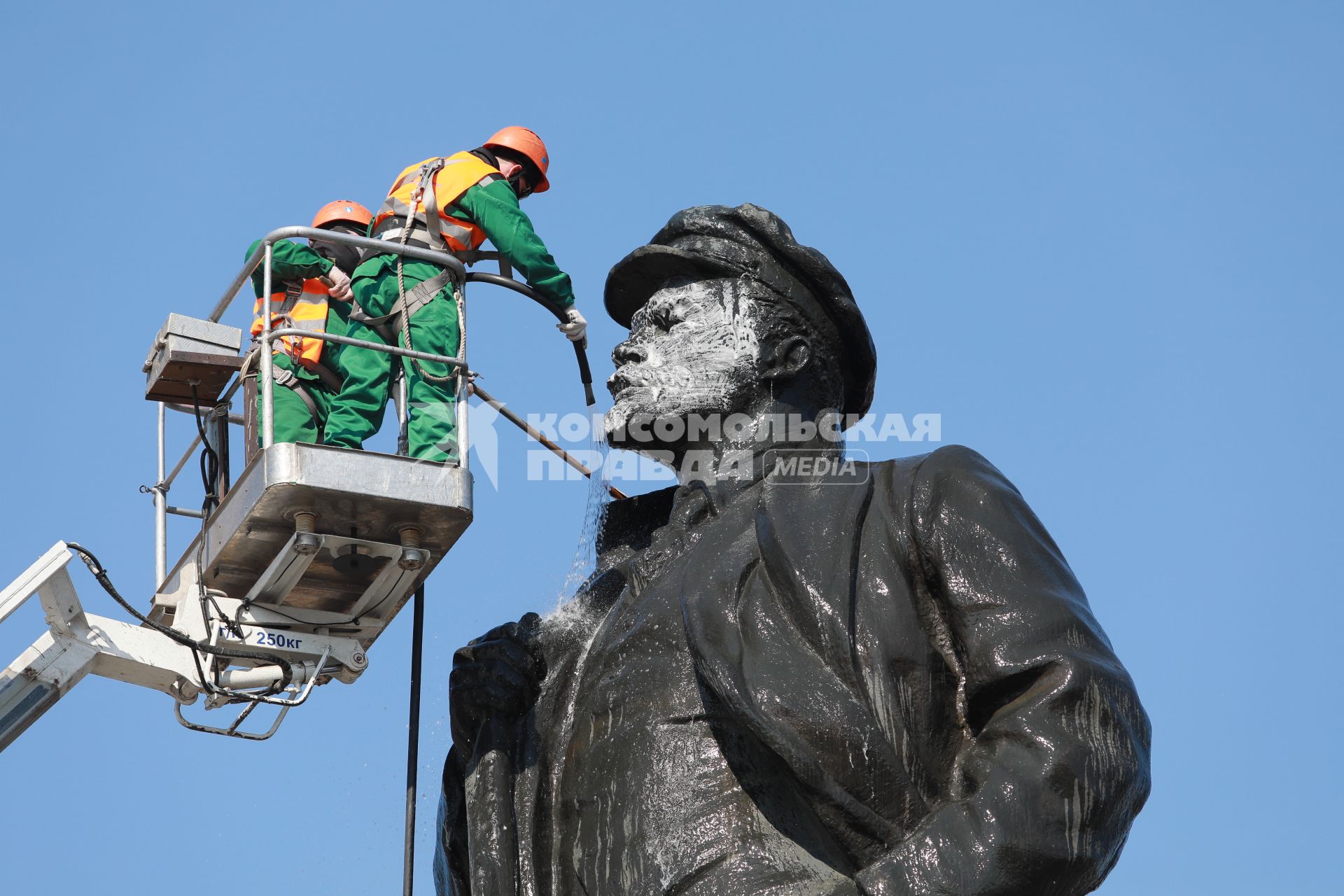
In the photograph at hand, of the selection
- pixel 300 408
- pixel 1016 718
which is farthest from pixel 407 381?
pixel 1016 718

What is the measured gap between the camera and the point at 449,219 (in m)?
13.8

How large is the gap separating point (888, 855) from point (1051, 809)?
443 millimetres

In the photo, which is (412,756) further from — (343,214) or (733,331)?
(343,214)

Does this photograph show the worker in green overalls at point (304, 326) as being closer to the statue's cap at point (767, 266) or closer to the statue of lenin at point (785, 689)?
the statue's cap at point (767, 266)

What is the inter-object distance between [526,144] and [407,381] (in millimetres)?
1841

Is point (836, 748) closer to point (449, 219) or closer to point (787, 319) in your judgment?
point (787, 319)

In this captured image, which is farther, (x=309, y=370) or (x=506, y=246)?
(x=309, y=370)

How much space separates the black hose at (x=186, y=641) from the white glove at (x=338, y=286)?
2.21m

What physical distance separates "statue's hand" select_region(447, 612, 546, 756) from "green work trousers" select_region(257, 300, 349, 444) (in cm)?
643

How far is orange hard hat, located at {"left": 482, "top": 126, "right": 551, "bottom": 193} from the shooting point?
14.3 m

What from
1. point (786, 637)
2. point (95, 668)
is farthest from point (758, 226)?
point (95, 668)

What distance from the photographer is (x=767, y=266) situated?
8375 mm

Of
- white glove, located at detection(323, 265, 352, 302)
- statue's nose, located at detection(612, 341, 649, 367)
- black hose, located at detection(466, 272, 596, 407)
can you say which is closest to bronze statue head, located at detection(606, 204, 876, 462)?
statue's nose, located at detection(612, 341, 649, 367)

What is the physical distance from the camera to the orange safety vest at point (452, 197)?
45.4 feet
